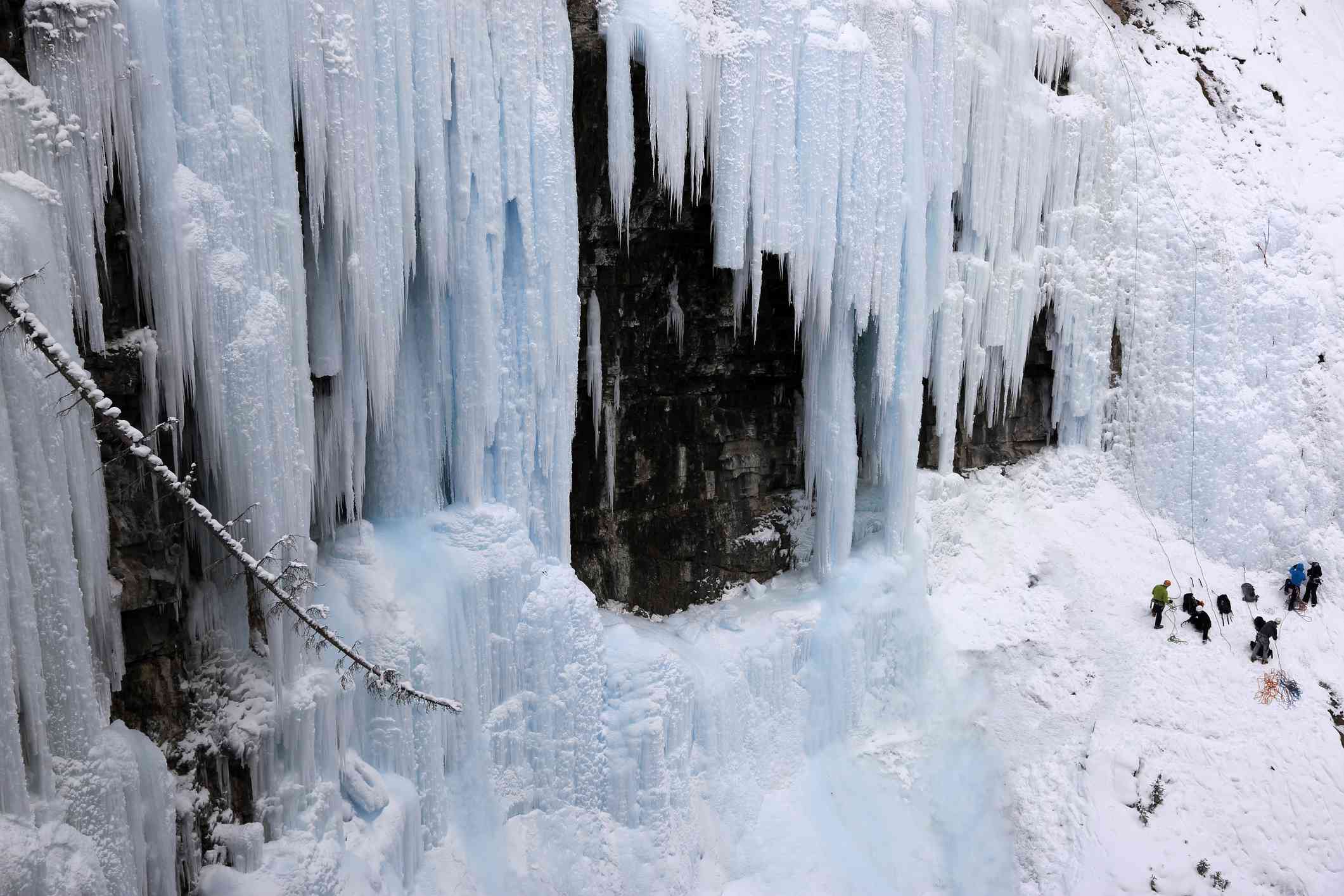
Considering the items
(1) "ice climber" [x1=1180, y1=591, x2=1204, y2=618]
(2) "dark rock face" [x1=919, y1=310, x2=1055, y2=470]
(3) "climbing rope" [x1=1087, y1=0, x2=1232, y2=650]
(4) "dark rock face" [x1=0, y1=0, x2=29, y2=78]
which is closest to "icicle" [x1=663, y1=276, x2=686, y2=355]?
(2) "dark rock face" [x1=919, y1=310, x2=1055, y2=470]

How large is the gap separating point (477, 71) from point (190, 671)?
4.64m

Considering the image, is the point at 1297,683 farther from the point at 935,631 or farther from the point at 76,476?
the point at 76,476

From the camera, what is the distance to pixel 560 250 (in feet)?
31.1

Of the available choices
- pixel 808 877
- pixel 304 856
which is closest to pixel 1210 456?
pixel 808 877

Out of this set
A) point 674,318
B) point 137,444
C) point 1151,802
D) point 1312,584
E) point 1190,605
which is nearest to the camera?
point 137,444

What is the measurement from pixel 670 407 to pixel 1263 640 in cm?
752

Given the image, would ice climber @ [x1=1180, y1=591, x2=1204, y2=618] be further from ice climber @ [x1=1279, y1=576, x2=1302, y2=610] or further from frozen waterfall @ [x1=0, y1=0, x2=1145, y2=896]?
frozen waterfall @ [x1=0, y1=0, x2=1145, y2=896]

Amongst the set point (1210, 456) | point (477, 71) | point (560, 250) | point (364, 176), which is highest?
point (477, 71)

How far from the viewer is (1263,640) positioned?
1366cm

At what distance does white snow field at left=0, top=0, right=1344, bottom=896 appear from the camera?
21.4 ft

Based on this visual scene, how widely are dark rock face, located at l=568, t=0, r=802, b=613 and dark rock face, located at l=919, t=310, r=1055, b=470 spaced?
2396mm

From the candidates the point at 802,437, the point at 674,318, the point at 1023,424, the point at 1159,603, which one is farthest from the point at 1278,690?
the point at 674,318

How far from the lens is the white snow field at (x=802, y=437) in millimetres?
6512

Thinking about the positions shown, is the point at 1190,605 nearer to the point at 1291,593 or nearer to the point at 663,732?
the point at 1291,593
